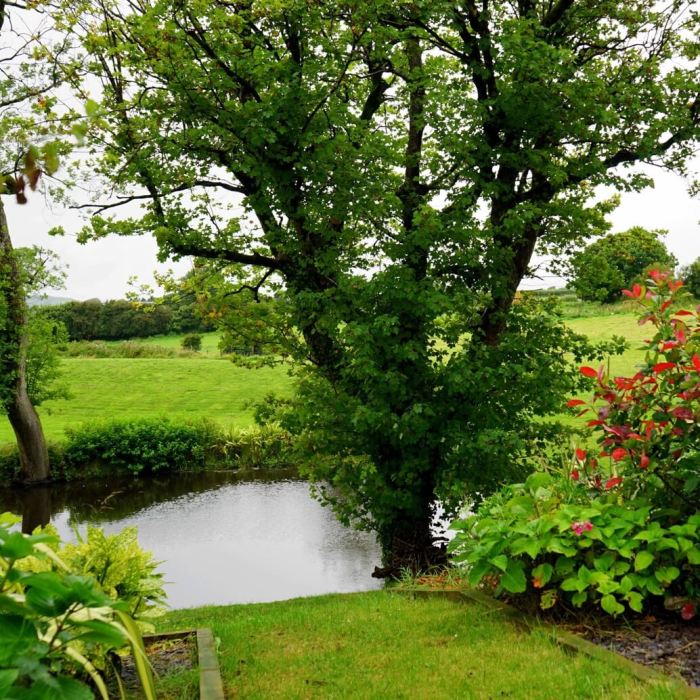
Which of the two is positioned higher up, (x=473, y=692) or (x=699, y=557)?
(x=699, y=557)

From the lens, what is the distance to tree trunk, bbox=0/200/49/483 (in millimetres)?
17719

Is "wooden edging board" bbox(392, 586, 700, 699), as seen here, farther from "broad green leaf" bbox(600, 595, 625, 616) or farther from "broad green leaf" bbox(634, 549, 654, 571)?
"broad green leaf" bbox(634, 549, 654, 571)

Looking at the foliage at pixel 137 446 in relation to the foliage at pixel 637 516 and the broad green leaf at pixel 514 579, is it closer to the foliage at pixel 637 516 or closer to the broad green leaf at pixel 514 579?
the foliage at pixel 637 516

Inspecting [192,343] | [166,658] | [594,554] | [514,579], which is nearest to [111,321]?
[192,343]

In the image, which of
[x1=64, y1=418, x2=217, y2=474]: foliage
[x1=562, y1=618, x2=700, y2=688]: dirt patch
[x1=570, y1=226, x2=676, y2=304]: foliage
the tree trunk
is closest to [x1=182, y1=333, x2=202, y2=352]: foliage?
[x1=64, y1=418, x2=217, y2=474]: foliage

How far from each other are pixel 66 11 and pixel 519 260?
7947 millimetres

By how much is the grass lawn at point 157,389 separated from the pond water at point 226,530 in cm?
491

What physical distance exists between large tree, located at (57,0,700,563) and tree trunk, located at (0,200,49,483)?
8997 mm

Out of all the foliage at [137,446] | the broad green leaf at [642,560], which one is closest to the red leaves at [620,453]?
the broad green leaf at [642,560]

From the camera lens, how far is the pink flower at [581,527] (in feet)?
13.2

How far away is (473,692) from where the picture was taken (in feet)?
10.9

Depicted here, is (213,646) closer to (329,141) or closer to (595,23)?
(329,141)

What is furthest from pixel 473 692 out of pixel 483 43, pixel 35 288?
pixel 35 288

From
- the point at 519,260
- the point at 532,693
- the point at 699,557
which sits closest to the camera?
the point at 532,693
